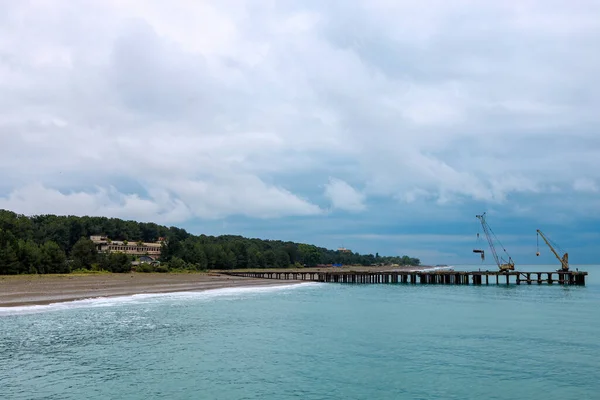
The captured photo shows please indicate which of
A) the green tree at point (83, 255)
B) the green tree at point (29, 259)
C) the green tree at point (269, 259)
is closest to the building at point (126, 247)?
the green tree at point (269, 259)

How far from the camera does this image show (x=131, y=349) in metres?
28.4

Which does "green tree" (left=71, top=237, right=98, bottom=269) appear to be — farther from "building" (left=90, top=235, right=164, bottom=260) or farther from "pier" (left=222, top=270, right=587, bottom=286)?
"building" (left=90, top=235, right=164, bottom=260)

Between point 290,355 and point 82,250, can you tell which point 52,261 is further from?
point 290,355

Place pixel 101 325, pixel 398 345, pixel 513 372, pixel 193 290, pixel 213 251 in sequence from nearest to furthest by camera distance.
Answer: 1. pixel 513 372
2. pixel 398 345
3. pixel 101 325
4. pixel 193 290
5. pixel 213 251

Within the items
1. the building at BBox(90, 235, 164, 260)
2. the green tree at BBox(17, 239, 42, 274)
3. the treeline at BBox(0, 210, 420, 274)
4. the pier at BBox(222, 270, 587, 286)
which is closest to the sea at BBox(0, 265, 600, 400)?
the green tree at BBox(17, 239, 42, 274)

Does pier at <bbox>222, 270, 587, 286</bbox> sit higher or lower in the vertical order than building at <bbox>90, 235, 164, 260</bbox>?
lower

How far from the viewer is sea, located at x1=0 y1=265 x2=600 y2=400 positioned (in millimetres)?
21172

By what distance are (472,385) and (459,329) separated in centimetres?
1719

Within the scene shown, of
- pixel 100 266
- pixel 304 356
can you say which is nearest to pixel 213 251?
pixel 100 266

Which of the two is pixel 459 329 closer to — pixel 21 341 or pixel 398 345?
pixel 398 345

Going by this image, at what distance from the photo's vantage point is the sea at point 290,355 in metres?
21.2

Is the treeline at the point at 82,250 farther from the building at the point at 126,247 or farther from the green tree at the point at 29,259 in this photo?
the building at the point at 126,247

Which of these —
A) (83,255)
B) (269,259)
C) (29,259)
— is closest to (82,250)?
(83,255)

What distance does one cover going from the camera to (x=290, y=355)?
28.0 meters
